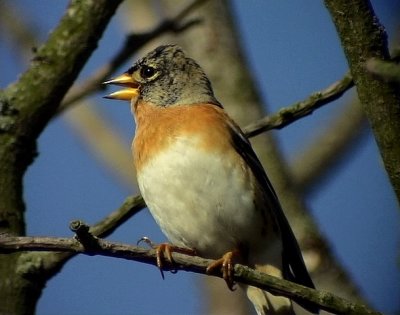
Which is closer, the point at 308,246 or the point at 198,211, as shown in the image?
the point at 198,211

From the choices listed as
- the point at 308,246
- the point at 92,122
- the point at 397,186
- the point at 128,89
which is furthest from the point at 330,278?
the point at 92,122

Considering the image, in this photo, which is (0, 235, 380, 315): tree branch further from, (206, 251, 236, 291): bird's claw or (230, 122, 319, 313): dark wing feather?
(230, 122, 319, 313): dark wing feather

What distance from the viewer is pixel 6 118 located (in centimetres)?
434

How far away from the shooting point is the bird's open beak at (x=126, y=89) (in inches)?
200

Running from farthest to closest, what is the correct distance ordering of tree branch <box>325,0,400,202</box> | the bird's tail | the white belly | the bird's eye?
the bird's eye → the bird's tail → the white belly → tree branch <box>325,0,400,202</box>

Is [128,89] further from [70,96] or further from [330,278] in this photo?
[330,278]

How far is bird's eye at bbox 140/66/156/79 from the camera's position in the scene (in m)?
5.25

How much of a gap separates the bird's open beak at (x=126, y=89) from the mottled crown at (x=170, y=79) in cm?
3

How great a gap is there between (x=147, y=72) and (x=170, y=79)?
0.15 meters

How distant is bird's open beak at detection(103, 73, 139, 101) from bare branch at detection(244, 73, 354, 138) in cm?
107

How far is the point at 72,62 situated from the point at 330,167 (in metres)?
3.47

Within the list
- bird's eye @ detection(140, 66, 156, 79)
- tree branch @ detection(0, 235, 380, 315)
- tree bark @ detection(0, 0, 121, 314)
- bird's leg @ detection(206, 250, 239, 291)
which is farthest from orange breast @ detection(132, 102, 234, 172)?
tree branch @ detection(0, 235, 380, 315)

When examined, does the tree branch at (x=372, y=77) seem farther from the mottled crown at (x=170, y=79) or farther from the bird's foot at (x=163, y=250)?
the mottled crown at (x=170, y=79)

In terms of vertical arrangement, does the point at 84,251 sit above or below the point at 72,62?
below
